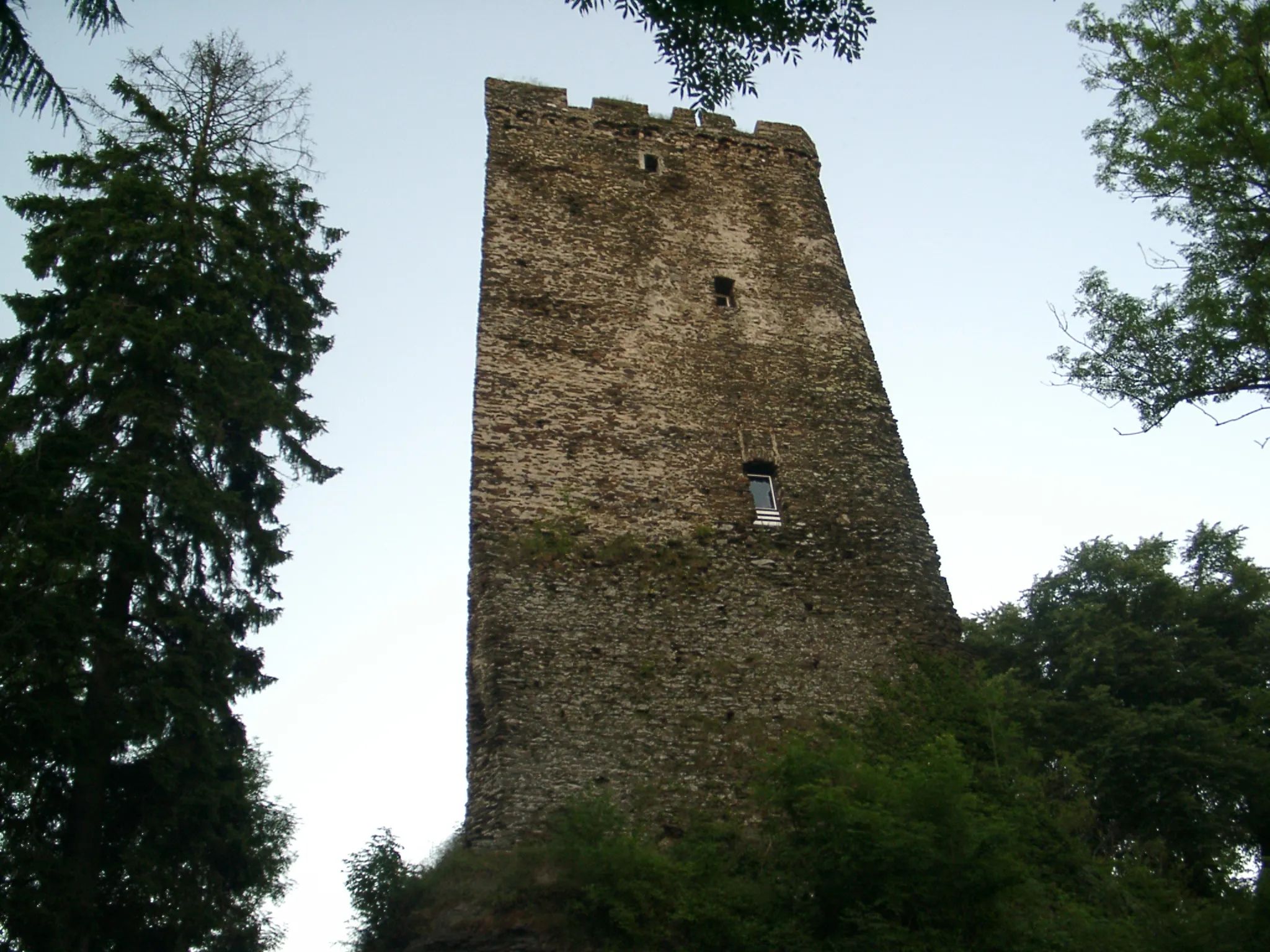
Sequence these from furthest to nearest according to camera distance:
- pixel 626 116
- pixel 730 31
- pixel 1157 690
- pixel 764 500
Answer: pixel 626 116 → pixel 1157 690 → pixel 764 500 → pixel 730 31

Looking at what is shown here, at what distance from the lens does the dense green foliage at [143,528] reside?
7.68m

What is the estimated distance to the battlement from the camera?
1507 centimetres

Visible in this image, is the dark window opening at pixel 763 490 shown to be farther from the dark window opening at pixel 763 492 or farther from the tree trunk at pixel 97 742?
the tree trunk at pixel 97 742

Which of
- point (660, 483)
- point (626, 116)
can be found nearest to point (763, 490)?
point (660, 483)

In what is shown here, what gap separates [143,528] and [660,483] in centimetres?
480

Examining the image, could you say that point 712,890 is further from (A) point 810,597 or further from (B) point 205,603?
(B) point 205,603

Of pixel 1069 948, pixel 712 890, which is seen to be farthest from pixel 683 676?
pixel 1069 948

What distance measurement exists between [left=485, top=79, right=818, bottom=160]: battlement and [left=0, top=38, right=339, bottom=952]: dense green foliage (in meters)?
4.32

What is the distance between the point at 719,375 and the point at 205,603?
5.87 m

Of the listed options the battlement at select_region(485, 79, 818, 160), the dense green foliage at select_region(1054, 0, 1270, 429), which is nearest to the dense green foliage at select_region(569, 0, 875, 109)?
A: the dense green foliage at select_region(1054, 0, 1270, 429)

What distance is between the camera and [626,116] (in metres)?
15.4

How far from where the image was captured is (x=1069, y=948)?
7145mm

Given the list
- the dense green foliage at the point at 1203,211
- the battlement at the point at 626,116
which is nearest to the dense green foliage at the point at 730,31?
the dense green foliage at the point at 1203,211

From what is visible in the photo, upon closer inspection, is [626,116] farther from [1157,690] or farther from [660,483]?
[1157,690]
